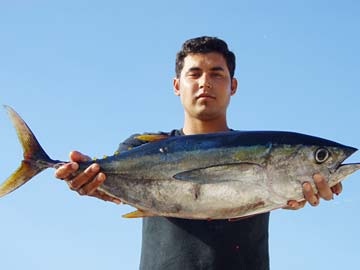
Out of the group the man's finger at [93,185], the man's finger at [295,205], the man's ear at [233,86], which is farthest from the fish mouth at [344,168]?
the man's ear at [233,86]

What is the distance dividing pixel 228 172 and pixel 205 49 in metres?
2.74

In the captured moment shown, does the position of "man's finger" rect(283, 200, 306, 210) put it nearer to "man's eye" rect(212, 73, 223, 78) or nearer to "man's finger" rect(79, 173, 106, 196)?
"man's finger" rect(79, 173, 106, 196)

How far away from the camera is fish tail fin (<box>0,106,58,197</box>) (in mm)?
5832

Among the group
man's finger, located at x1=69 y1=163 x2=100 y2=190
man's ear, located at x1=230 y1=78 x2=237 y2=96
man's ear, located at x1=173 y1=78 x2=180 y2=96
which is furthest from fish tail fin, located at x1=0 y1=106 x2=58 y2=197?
man's ear, located at x1=230 y1=78 x2=237 y2=96

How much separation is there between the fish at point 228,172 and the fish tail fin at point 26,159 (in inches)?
1.1

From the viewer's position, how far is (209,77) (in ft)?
24.3

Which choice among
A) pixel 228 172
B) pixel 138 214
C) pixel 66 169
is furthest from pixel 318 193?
pixel 66 169

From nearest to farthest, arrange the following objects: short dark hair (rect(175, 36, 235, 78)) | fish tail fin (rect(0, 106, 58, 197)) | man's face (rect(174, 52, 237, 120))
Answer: fish tail fin (rect(0, 106, 58, 197)) → man's face (rect(174, 52, 237, 120)) → short dark hair (rect(175, 36, 235, 78))

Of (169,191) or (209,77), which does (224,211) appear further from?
(209,77)

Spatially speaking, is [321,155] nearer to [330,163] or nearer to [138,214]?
[330,163]

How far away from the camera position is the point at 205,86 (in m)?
7.18

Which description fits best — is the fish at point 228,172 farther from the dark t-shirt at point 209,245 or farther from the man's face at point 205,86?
the man's face at point 205,86

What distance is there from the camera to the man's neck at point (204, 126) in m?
7.26

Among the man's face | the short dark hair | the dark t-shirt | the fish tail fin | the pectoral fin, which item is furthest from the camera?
the short dark hair
